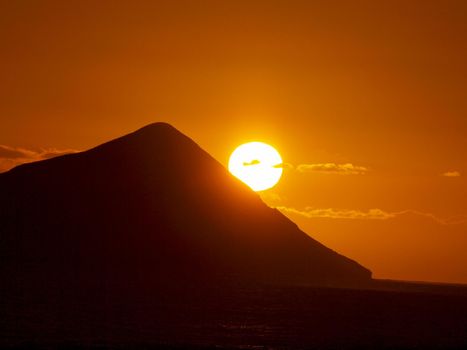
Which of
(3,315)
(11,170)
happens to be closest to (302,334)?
(3,315)

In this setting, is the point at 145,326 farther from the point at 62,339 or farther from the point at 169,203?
the point at 169,203

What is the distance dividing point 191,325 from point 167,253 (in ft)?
335

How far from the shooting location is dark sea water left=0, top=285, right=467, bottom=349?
53.5 metres

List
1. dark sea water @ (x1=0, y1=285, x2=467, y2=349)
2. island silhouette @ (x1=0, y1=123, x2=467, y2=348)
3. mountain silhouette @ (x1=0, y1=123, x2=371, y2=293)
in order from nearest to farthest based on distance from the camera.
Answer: dark sea water @ (x1=0, y1=285, x2=467, y2=349) → island silhouette @ (x1=0, y1=123, x2=467, y2=348) → mountain silhouette @ (x1=0, y1=123, x2=371, y2=293)

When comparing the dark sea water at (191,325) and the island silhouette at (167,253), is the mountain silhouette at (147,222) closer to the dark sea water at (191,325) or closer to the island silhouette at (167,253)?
the island silhouette at (167,253)

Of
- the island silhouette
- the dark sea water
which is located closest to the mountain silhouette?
the island silhouette

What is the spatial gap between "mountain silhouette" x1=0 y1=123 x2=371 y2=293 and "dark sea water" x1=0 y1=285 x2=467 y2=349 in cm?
5037

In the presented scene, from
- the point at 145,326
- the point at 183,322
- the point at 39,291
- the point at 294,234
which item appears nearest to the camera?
the point at 145,326

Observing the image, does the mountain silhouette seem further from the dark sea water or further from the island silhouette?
the dark sea water

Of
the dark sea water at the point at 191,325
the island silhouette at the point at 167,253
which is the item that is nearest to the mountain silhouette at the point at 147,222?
the island silhouette at the point at 167,253

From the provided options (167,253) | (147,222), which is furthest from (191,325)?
(147,222)

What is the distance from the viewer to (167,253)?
551 ft

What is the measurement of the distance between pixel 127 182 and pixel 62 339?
434ft

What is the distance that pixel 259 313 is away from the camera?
8675cm
